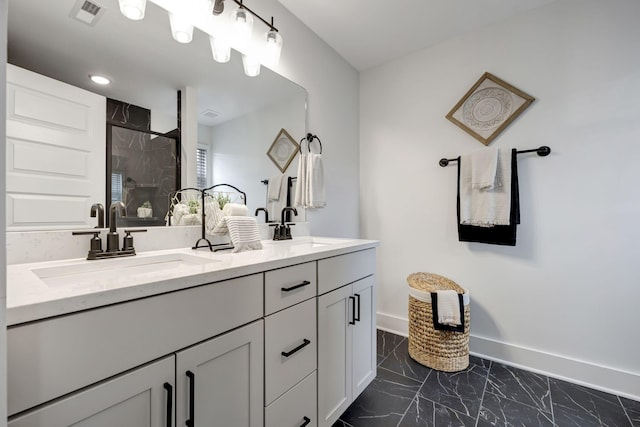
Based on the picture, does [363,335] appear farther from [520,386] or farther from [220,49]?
[220,49]

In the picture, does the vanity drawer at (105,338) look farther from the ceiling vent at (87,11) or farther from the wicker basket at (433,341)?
the wicker basket at (433,341)

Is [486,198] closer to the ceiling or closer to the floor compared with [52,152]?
closer to the floor

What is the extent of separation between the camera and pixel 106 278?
0.78 meters

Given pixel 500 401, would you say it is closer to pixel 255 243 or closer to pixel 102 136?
pixel 255 243

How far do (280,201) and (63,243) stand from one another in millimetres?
1108

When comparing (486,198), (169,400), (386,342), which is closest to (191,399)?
(169,400)

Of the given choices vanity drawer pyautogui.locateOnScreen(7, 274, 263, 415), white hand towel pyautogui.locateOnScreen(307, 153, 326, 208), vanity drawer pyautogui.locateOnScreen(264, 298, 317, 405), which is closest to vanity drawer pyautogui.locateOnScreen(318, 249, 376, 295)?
vanity drawer pyautogui.locateOnScreen(264, 298, 317, 405)

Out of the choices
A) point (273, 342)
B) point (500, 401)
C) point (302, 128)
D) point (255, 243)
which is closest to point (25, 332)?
point (273, 342)

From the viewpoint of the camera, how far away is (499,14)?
74.4 inches

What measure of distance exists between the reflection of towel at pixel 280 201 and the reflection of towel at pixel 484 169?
131cm

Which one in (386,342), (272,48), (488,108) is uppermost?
(272,48)

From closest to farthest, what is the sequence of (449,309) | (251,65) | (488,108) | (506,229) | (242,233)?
1. (242,233)
2. (251,65)
3. (449,309)
4. (506,229)
5. (488,108)

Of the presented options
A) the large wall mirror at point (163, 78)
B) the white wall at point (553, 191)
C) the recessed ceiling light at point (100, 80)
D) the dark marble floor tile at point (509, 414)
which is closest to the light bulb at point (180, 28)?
the large wall mirror at point (163, 78)

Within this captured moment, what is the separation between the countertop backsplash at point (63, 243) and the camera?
88 centimetres
